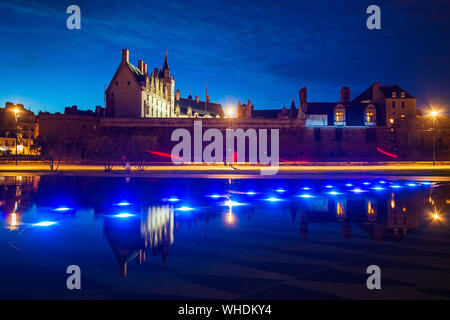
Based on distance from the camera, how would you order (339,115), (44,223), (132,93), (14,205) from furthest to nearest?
(339,115), (132,93), (14,205), (44,223)

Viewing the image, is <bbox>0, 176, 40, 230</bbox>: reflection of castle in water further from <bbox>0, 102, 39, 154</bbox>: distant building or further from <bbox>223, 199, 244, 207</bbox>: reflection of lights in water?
<bbox>0, 102, 39, 154</bbox>: distant building

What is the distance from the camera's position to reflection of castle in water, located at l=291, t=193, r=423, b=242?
894cm

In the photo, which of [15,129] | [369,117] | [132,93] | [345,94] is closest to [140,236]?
[132,93]

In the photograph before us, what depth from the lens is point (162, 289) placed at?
16.5ft

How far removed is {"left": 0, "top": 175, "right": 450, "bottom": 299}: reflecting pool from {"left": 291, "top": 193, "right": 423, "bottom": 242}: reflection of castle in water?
4 cm

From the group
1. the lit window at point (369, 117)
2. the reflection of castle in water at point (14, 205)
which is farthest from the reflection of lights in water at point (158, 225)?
the lit window at point (369, 117)

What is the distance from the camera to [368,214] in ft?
36.9

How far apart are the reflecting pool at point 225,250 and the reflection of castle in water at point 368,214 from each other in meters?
0.04

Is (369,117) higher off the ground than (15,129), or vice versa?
(15,129)

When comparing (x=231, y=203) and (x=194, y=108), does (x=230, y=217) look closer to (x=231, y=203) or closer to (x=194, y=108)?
(x=231, y=203)

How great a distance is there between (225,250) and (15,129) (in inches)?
4071
